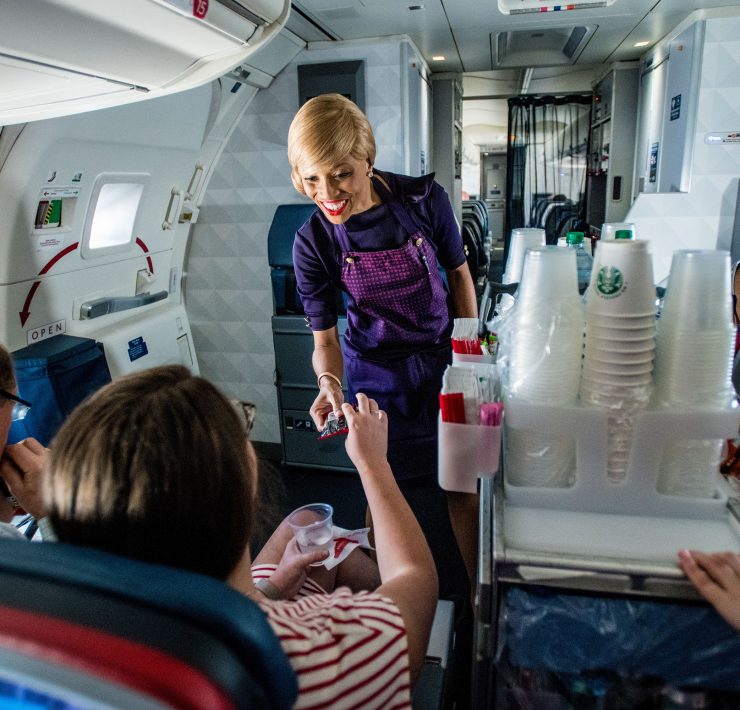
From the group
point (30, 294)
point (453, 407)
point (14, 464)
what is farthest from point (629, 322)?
point (30, 294)

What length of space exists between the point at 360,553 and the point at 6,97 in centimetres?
184

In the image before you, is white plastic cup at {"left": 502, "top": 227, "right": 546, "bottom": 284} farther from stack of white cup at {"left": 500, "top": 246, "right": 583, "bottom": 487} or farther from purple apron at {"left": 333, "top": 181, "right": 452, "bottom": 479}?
stack of white cup at {"left": 500, "top": 246, "right": 583, "bottom": 487}

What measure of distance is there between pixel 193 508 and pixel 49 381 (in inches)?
→ 81.1

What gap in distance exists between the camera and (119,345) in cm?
305

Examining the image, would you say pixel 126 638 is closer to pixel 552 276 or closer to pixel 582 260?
pixel 552 276

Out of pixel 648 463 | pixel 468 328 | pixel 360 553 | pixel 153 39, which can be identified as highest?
pixel 153 39

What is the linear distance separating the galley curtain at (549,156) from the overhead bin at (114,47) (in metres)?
5.25

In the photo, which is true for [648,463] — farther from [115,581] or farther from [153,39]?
[153,39]

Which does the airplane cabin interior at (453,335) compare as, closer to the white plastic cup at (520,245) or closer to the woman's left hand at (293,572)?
the white plastic cup at (520,245)

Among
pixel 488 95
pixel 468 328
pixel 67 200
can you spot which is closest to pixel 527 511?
pixel 468 328

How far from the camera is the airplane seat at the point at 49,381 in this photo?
8.13 feet

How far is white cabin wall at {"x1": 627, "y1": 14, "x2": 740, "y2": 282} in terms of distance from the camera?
374 cm

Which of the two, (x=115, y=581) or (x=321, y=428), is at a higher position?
(x=115, y=581)

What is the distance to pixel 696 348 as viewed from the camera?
1.00 m
